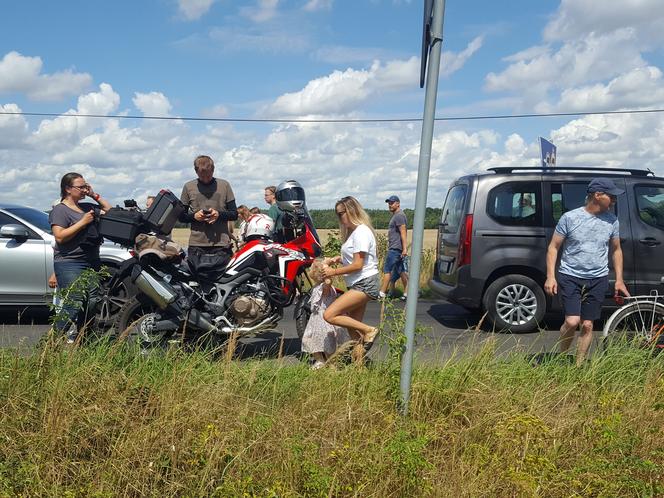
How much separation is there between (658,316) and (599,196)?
57.3 inches

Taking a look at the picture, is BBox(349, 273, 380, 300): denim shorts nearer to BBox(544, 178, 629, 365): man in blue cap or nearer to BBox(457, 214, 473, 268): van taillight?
BBox(544, 178, 629, 365): man in blue cap

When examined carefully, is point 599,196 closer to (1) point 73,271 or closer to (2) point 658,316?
(2) point 658,316

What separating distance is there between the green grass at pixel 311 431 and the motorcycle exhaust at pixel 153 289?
1.47 meters

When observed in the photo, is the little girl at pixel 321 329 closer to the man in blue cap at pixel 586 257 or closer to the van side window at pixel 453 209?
the man in blue cap at pixel 586 257

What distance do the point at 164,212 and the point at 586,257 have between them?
12.2ft

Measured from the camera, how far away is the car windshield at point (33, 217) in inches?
382

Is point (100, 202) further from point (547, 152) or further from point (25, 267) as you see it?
point (547, 152)

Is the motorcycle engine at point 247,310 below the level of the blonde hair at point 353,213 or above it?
below

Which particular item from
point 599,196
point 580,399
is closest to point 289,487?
point 580,399

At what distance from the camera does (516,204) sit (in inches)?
373

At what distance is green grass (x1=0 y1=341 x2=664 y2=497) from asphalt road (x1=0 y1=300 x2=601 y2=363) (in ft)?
1.27

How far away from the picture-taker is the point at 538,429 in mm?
4285

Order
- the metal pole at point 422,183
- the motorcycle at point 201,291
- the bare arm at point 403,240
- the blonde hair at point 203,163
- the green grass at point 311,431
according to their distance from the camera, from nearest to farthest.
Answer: the green grass at point 311,431, the metal pole at point 422,183, the motorcycle at point 201,291, the blonde hair at point 203,163, the bare arm at point 403,240

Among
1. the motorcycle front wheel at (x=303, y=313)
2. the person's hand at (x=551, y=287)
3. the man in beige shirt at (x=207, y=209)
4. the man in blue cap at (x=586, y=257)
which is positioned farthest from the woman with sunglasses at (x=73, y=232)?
the man in blue cap at (x=586, y=257)
